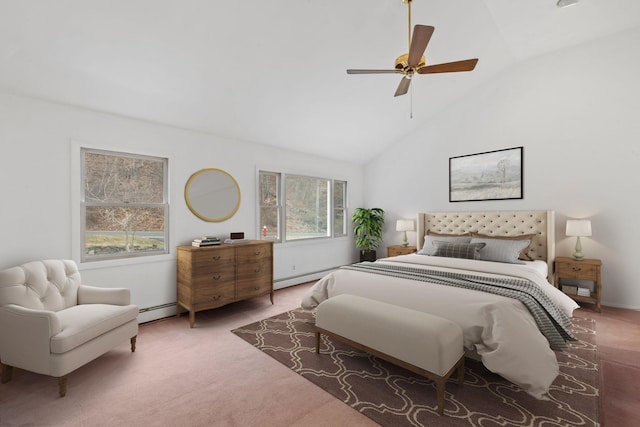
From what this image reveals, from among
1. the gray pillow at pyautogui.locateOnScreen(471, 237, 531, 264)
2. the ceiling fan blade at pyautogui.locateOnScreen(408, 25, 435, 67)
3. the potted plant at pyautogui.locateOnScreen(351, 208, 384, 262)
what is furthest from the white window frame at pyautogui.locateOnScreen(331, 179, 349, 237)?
the ceiling fan blade at pyautogui.locateOnScreen(408, 25, 435, 67)

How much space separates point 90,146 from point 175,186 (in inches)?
36.9

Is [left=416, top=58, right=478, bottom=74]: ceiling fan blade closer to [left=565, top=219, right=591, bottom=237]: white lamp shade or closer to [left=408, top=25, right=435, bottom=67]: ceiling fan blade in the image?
[left=408, top=25, right=435, bottom=67]: ceiling fan blade

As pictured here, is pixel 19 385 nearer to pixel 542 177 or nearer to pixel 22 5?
pixel 22 5

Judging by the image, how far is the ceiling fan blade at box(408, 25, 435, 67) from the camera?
2.05m

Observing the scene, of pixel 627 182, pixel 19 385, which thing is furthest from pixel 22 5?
pixel 627 182

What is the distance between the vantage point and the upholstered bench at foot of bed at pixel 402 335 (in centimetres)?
191

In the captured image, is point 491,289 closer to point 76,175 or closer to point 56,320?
point 56,320

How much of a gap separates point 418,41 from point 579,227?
342 cm

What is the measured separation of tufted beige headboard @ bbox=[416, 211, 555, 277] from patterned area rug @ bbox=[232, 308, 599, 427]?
148cm

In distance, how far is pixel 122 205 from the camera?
338 centimetres

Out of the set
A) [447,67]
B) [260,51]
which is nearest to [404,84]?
[447,67]

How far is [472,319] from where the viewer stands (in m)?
2.21

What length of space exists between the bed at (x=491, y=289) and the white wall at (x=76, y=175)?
188cm

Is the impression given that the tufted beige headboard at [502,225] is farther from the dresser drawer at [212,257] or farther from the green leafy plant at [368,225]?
the dresser drawer at [212,257]
